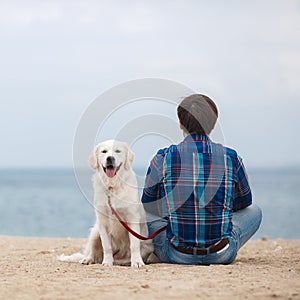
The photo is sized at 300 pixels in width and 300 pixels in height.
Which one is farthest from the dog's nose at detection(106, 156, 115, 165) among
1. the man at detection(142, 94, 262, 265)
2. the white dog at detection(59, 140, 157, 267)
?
the man at detection(142, 94, 262, 265)

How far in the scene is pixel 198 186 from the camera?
18.0 feet

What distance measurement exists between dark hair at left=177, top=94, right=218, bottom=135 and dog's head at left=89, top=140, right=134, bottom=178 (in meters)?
0.88

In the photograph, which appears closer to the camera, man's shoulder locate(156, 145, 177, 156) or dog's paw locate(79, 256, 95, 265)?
man's shoulder locate(156, 145, 177, 156)

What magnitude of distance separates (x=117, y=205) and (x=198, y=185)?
949 mm

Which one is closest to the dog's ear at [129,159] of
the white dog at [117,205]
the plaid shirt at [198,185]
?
the white dog at [117,205]

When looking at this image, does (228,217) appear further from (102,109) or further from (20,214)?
(20,214)

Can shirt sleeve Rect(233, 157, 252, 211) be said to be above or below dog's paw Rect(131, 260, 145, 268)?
above

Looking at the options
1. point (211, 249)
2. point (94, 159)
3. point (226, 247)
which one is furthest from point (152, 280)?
point (94, 159)

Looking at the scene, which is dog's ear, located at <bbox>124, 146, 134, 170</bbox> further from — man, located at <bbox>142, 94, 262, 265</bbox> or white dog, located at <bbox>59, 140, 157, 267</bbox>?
man, located at <bbox>142, 94, 262, 265</bbox>

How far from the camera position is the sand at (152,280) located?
4145mm

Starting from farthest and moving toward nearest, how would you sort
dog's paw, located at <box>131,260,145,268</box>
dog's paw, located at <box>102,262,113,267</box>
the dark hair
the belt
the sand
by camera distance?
1. dog's paw, located at <box>102,262,113,267</box>
2. dog's paw, located at <box>131,260,145,268</box>
3. the belt
4. the dark hair
5. the sand

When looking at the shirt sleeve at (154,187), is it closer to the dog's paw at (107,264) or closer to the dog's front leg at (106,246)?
the dog's front leg at (106,246)

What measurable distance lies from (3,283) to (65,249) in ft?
10.8

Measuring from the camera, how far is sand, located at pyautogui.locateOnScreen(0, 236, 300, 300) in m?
4.14
